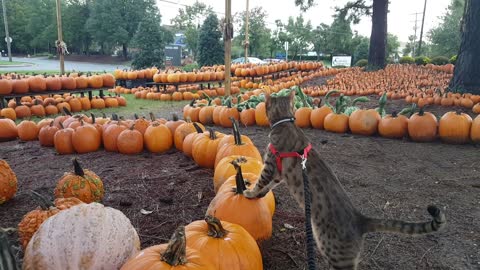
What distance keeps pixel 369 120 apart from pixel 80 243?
19.4 feet

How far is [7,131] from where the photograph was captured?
6582 millimetres

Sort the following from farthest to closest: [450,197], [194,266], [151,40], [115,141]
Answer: [151,40]
[115,141]
[450,197]
[194,266]

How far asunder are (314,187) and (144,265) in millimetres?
1283

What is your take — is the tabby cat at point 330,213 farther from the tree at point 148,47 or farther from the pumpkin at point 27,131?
the tree at point 148,47

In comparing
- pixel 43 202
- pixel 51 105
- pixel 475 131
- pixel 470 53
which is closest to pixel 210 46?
pixel 51 105

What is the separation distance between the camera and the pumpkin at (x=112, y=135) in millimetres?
5539

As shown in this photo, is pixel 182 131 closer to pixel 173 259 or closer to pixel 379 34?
pixel 173 259

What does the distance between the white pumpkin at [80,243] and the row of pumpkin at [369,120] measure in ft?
14.2

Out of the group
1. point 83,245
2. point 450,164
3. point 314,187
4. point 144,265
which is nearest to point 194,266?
point 144,265

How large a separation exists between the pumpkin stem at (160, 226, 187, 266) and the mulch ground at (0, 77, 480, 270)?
1130 millimetres

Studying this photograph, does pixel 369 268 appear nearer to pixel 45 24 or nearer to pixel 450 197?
pixel 450 197

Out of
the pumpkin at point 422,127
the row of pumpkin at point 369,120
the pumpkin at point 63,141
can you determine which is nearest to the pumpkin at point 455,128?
the row of pumpkin at point 369,120

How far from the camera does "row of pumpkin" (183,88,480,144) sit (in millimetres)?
6039

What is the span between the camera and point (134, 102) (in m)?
13.5
